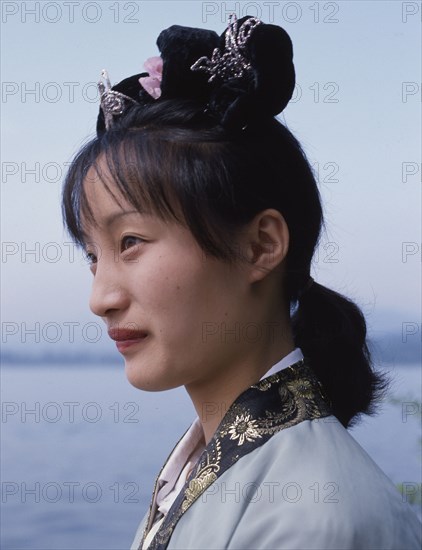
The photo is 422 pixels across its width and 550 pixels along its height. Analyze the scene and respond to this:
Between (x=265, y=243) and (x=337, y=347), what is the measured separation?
0.28 meters

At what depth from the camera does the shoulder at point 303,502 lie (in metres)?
1.39

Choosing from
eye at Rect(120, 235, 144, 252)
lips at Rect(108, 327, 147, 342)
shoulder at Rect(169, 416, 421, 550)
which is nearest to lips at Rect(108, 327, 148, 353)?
lips at Rect(108, 327, 147, 342)

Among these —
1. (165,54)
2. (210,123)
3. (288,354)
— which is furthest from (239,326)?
(165,54)

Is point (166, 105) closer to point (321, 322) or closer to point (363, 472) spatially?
point (321, 322)

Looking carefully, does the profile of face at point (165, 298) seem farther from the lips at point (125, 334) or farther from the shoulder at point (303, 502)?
the shoulder at point (303, 502)

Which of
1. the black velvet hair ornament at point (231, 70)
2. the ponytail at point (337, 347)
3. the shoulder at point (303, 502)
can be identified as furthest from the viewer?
the ponytail at point (337, 347)

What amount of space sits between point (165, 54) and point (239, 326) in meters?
0.47

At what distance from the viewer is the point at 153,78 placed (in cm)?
→ 171

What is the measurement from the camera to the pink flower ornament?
5.56 feet

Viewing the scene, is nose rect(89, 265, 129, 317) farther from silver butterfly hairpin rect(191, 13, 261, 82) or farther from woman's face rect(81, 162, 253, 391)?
silver butterfly hairpin rect(191, 13, 261, 82)

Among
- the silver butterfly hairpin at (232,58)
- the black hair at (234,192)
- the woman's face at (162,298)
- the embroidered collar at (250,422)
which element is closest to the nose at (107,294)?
the woman's face at (162,298)

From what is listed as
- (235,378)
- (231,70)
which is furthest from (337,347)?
(231,70)

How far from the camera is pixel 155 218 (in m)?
1.54

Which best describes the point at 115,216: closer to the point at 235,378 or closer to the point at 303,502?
the point at 235,378
